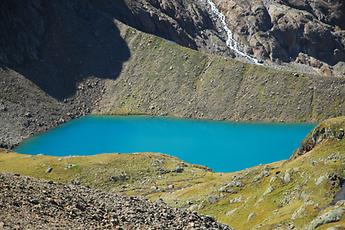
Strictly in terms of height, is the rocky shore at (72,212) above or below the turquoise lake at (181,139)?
above

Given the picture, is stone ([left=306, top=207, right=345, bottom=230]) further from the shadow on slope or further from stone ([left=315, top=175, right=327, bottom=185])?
the shadow on slope

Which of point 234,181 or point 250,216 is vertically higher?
point 250,216

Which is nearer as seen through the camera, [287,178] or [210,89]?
[287,178]

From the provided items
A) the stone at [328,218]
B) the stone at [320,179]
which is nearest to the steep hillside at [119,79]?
the stone at [320,179]

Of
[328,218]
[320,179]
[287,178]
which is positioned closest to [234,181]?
[287,178]

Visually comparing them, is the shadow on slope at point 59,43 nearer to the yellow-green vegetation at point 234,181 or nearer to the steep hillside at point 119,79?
the steep hillside at point 119,79

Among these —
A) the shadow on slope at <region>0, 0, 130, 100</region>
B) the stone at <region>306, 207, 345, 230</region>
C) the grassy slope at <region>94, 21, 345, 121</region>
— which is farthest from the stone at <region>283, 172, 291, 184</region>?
the shadow on slope at <region>0, 0, 130, 100</region>

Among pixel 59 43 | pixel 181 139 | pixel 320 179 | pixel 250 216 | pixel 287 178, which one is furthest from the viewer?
pixel 59 43

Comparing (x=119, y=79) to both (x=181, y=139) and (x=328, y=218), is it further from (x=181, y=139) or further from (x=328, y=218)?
(x=328, y=218)
